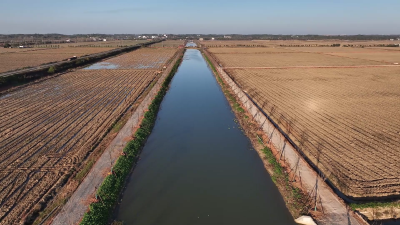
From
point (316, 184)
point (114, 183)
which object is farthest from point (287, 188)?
point (114, 183)

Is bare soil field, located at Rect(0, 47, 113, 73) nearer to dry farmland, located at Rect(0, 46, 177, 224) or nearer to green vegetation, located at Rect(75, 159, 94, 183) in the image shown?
dry farmland, located at Rect(0, 46, 177, 224)

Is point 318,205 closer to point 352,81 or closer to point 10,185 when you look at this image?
point 10,185

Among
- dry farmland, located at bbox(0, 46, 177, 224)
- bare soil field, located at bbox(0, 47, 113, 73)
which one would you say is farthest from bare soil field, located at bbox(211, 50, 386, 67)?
bare soil field, located at bbox(0, 47, 113, 73)

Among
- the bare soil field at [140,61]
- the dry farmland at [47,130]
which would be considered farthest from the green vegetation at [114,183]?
the bare soil field at [140,61]

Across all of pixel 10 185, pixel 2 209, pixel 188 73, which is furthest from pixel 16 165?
pixel 188 73

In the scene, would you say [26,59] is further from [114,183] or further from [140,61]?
[114,183]
